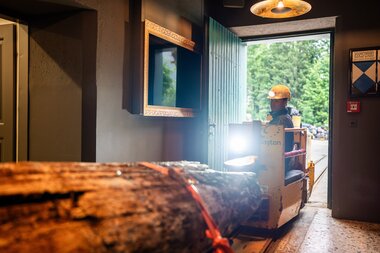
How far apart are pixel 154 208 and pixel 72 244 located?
25 cm

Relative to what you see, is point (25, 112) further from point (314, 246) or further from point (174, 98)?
point (314, 246)

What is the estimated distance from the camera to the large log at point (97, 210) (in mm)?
727

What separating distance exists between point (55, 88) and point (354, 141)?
3.11 m

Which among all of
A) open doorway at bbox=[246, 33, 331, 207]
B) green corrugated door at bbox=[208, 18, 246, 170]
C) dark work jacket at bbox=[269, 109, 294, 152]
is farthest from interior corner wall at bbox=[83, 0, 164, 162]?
open doorway at bbox=[246, 33, 331, 207]

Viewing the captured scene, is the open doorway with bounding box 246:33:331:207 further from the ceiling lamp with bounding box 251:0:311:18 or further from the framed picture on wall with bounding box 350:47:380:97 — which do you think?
the ceiling lamp with bounding box 251:0:311:18

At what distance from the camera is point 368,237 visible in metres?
3.17

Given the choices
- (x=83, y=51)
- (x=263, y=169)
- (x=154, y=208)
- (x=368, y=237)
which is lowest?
(x=368, y=237)

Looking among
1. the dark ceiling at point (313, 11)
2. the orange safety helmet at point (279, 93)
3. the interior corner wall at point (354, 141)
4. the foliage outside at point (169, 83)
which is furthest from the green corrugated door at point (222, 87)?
the interior corner wall at point (354, 141)

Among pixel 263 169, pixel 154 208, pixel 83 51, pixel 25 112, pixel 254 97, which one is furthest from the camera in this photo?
pixel 254 97

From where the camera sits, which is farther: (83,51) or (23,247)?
(83,51)

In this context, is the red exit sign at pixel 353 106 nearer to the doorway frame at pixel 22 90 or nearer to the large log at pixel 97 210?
the large log at pixel 97 210

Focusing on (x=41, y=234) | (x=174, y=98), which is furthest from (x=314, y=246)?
(x=41, y=234)

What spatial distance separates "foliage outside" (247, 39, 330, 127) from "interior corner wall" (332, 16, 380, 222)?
8.62 m

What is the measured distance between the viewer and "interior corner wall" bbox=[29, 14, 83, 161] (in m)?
2.58
